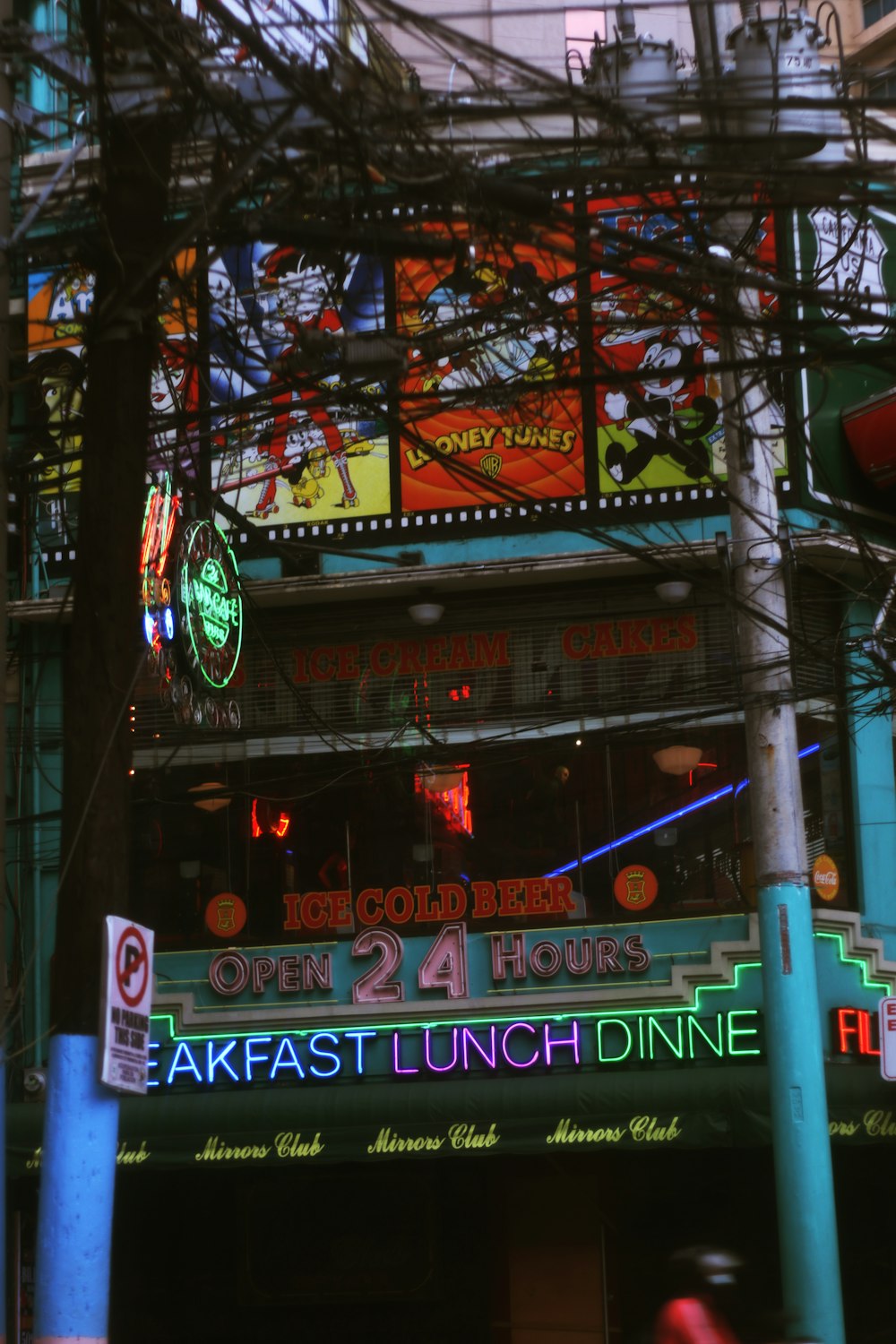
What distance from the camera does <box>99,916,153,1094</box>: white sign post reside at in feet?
24.0

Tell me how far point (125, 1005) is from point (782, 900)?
496cm

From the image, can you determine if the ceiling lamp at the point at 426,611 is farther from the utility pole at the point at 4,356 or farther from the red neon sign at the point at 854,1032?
the utility pole at the point at 4,356

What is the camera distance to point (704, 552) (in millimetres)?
14805

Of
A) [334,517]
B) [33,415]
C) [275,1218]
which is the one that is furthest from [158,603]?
[275,1218]

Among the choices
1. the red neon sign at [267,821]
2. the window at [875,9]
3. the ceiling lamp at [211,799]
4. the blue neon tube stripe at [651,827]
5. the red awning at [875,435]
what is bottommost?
the blue neon tube stripe at [651,827]

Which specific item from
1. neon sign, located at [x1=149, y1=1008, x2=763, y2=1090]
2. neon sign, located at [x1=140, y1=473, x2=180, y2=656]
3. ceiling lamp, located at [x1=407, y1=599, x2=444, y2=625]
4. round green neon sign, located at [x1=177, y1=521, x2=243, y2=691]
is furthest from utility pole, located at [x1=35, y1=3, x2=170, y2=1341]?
neon sign, located at [x1=149, y1=1008, x2=763, y2=1090]

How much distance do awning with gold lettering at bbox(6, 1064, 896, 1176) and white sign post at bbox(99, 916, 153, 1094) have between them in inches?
263

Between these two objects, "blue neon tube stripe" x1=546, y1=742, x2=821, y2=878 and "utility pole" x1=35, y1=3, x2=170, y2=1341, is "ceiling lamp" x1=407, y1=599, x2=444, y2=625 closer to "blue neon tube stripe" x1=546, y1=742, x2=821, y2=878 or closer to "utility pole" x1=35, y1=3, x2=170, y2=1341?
"blue neon tube stripe" x1=546, y1=742, x2=821, y2=878

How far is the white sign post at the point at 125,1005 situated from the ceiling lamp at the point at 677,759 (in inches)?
328

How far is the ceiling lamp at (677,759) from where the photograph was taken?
50.4 ft

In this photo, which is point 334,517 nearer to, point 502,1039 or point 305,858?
point 305,858

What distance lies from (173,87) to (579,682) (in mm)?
7782

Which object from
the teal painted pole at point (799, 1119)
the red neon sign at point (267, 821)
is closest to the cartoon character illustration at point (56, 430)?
the red neon sign at point (267, 821)

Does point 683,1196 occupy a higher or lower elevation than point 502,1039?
lower
